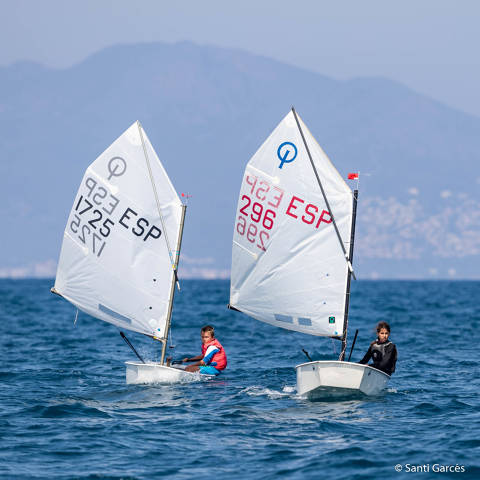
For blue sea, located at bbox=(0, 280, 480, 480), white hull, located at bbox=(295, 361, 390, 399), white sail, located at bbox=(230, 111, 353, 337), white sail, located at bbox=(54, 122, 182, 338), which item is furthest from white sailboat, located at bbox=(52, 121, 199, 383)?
white hull, located at bbox=(295, 361, 390, 399)

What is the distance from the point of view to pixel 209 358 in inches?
950

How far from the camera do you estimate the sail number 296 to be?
75.8ft

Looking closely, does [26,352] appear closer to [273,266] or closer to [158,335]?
[158,335]

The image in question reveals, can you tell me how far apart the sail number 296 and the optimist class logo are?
2.42ft

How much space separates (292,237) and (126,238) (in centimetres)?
457

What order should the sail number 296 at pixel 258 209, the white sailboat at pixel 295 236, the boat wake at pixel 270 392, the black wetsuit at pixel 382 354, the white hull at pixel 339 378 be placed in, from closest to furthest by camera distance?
the white hull at pixel 339 378
the black wetsuit at pixel 382 354
the boat wake at pixel 270 392
the white sailboat at pixel 295 236
the sail number 296 at pixel 258 209

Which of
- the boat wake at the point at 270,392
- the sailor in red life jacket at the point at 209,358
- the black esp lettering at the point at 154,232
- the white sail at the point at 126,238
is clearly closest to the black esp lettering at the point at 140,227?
the white sail at the point at 126,238

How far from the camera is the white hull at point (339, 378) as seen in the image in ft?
Answer: 66.9

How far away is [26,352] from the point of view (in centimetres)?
3391

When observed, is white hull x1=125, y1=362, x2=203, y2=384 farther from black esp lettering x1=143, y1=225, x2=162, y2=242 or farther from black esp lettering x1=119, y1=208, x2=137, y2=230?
black esp lettering x1=119, y1=208, x2=137, y2=230

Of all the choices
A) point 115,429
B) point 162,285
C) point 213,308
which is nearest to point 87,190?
point 162,285

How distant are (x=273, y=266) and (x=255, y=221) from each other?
4.04 ft

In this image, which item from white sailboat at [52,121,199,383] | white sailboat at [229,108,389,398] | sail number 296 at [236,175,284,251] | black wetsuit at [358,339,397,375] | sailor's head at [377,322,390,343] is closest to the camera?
sailor's head at [377,322,390,343]

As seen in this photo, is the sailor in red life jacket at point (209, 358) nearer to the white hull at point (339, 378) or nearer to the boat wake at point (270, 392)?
the boat wake at point (270, 392)
